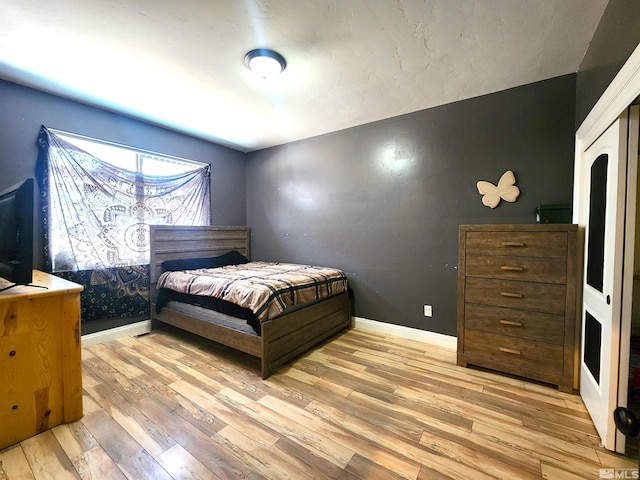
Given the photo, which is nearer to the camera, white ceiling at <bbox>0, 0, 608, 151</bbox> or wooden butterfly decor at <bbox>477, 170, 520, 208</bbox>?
white ceiling at <bbox>0, 0, 608, 151</bbox>

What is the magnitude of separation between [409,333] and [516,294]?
1.19m

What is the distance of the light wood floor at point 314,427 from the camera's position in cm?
133

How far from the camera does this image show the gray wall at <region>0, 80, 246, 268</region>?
2.35 metres

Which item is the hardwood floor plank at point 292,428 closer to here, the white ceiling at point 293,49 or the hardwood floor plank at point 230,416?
the hardwood floor plank at point 230,416

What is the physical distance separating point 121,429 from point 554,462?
7.78 feet

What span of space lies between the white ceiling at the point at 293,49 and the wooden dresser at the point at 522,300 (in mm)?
1289

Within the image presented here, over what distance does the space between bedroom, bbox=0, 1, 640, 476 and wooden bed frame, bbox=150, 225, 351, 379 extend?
340 millimetres

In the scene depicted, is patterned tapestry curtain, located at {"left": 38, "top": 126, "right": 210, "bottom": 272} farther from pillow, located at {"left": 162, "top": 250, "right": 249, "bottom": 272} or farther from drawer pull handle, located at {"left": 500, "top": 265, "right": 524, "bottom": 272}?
drawer pull handle, located at {"left": 500, "top": 265, "right": 524, "bottom": 272}

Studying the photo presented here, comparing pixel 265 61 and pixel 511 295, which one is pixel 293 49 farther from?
pixel 511 295

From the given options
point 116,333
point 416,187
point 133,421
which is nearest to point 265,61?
point 416,187

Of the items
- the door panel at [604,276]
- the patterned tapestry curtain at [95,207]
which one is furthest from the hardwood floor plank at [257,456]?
the patterned tapestry curtain at [95,207]

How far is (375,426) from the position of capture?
1.62m

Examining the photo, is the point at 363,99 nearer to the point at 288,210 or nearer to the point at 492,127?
the point at 492,127

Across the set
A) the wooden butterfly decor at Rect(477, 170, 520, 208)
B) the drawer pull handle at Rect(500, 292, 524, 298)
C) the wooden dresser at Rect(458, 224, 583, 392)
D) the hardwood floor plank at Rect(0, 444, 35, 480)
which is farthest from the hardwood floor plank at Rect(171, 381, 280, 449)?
the wooden butterfly decor at Rect(477, 170, 520, 208)
